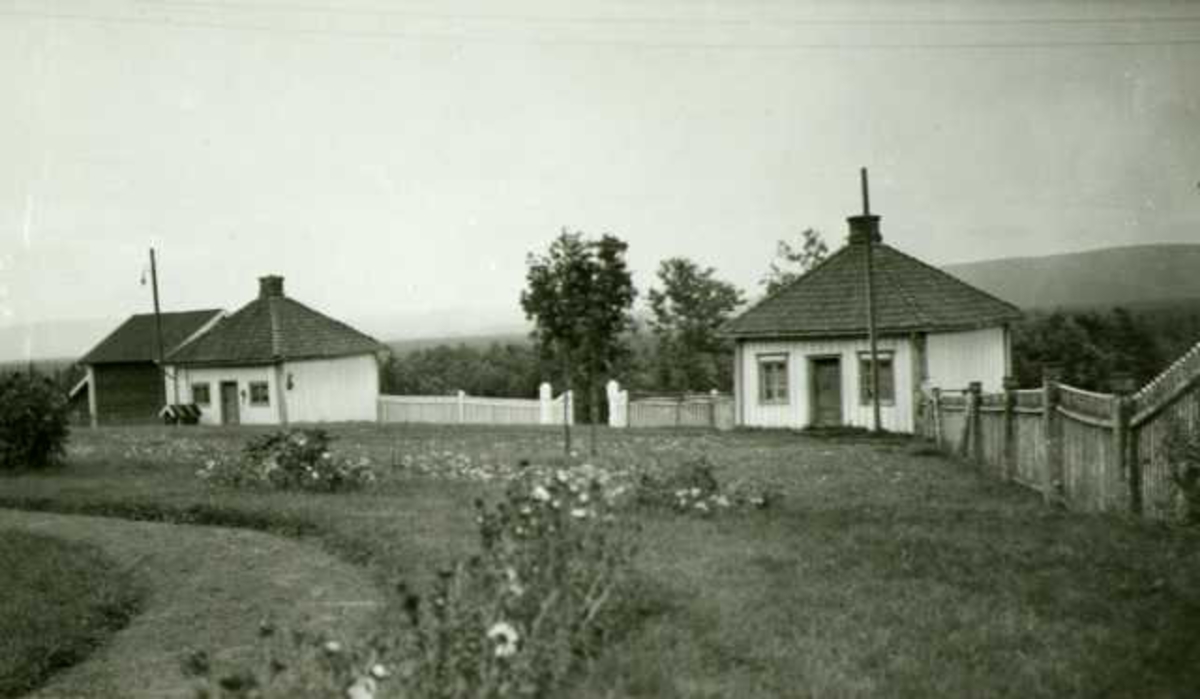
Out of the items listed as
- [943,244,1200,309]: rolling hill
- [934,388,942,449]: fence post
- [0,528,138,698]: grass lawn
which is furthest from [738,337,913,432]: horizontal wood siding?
[0,528,138,698]: grass lawn

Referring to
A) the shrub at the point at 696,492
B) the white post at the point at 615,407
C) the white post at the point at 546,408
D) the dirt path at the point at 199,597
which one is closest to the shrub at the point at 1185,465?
the shrub at the point at 696,492

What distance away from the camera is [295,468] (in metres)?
13.8

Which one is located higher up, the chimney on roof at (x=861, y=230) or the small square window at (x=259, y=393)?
A: the chimney on roof at (x=861, y=230)

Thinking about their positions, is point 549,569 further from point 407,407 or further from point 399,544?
point 407,407

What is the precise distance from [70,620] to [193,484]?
753 cm

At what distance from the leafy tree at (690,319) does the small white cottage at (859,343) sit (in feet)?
57.6

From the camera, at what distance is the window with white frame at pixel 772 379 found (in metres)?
25.6

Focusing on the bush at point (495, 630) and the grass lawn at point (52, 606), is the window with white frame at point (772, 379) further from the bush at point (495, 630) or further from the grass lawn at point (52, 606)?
the bush at point (495, 630)

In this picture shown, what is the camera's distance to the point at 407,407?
34906 millimetres

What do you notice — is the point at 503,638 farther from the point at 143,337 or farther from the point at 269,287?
the point at 143,337

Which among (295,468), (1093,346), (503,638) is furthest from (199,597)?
(1093,346)

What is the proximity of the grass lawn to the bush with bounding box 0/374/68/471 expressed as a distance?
8.26 meters

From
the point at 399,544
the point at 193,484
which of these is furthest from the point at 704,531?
the point at 193,484

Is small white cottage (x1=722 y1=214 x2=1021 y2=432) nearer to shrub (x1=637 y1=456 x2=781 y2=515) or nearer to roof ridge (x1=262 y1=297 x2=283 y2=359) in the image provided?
shrub (x1=637 y1=456 x2=781 y2=515)
